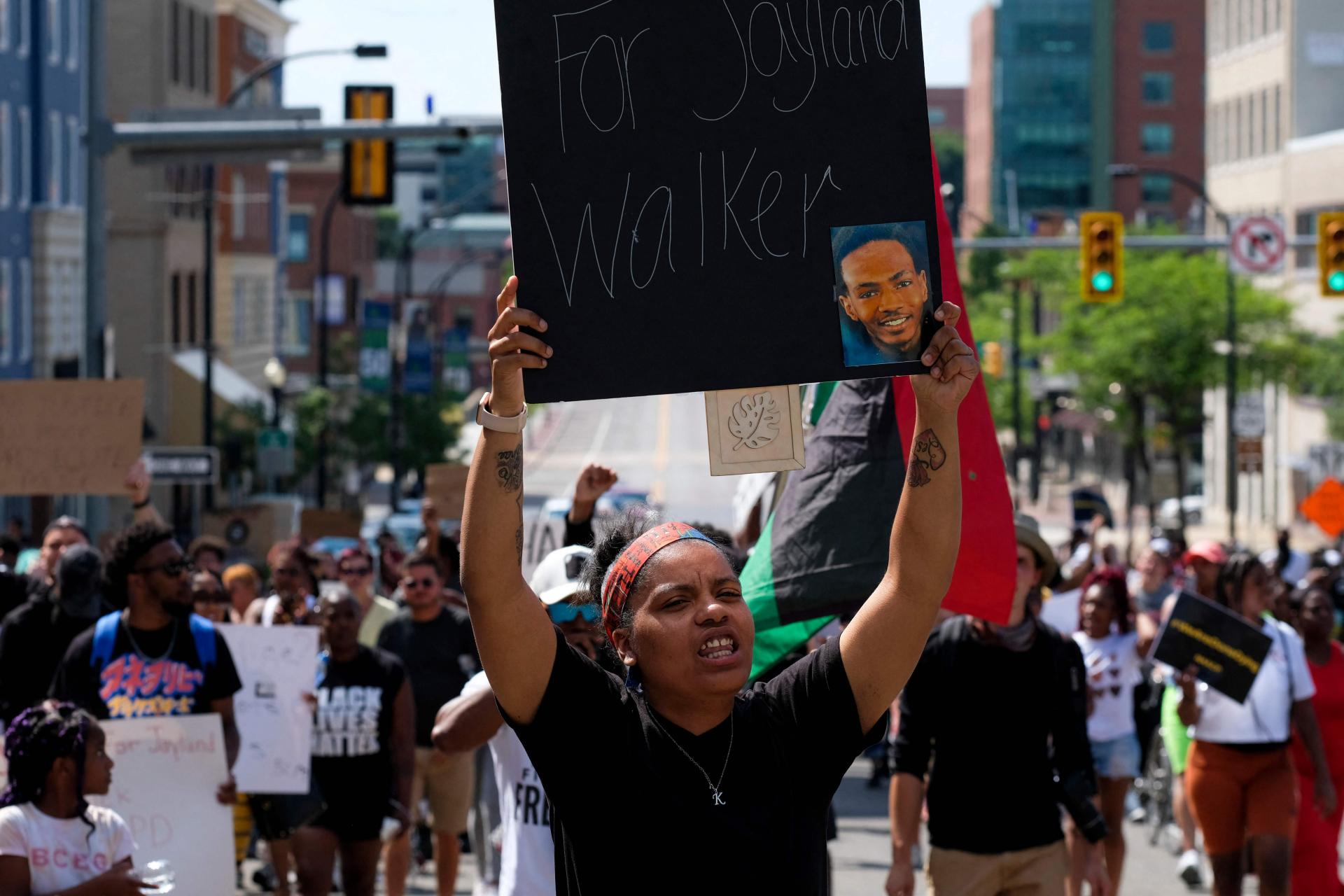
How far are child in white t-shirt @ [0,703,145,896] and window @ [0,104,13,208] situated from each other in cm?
3515

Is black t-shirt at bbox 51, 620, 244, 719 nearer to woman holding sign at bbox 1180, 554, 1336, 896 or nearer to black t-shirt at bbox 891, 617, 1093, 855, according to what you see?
black t-shirt at bbox 891, 617, 1093, 855

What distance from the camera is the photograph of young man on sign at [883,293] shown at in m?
4.16

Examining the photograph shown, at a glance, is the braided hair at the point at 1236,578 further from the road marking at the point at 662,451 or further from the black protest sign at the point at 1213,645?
the road marking at the point at 662,451

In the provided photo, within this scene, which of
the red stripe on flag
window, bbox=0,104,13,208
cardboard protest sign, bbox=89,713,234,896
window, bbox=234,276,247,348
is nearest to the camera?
the red stripe on flag

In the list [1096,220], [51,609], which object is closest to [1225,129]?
[1096,220]

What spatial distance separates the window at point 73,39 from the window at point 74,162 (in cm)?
108

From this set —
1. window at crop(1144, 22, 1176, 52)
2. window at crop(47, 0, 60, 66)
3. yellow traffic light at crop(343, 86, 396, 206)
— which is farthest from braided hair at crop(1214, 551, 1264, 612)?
window at crop(1144, 22, 1176, 52)

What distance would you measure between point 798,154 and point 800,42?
0.75 ft

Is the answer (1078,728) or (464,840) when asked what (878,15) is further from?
(464,840)

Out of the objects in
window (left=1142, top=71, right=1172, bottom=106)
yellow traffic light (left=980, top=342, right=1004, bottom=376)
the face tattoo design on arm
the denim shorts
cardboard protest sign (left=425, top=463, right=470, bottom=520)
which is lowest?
the denim shorts

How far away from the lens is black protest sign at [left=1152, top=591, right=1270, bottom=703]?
31.8ft

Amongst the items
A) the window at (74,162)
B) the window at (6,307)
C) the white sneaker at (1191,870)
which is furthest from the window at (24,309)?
the white sneaker at (1191,870)

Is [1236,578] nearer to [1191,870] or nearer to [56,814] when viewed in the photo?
[1191,870]

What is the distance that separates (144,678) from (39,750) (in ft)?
4.77
